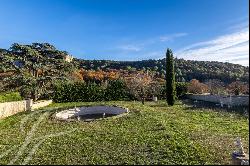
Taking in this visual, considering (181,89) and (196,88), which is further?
(196,88)

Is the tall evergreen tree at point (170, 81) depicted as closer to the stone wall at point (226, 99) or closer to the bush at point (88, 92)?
the stone wall at point (226, 99)

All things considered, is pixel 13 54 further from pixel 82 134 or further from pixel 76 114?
pixel 82 134

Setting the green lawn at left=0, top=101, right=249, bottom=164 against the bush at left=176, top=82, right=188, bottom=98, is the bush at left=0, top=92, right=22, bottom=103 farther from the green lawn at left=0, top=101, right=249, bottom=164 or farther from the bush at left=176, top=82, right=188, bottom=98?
the bush at left=176, top=82, right=188, bottom=98

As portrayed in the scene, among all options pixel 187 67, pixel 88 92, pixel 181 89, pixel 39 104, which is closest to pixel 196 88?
pixel 181 89

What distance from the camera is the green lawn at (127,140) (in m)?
15.0

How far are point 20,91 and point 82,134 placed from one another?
23226mm

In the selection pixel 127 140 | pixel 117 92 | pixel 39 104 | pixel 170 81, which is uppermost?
pixel 170 81

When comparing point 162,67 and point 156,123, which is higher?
point 162,67

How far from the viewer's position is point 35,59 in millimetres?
47000

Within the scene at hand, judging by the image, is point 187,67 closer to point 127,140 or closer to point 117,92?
point 117,92

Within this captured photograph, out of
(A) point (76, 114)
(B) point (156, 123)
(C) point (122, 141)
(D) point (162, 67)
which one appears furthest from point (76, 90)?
(D) point (162, 67)

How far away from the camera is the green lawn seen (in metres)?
15.0

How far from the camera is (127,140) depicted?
18469 millimetres

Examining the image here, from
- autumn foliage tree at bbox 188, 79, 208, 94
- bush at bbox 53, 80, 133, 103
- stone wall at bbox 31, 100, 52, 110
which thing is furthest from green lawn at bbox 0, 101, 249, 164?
autumn foliage tree at bbox 188, 79, 208, 94
